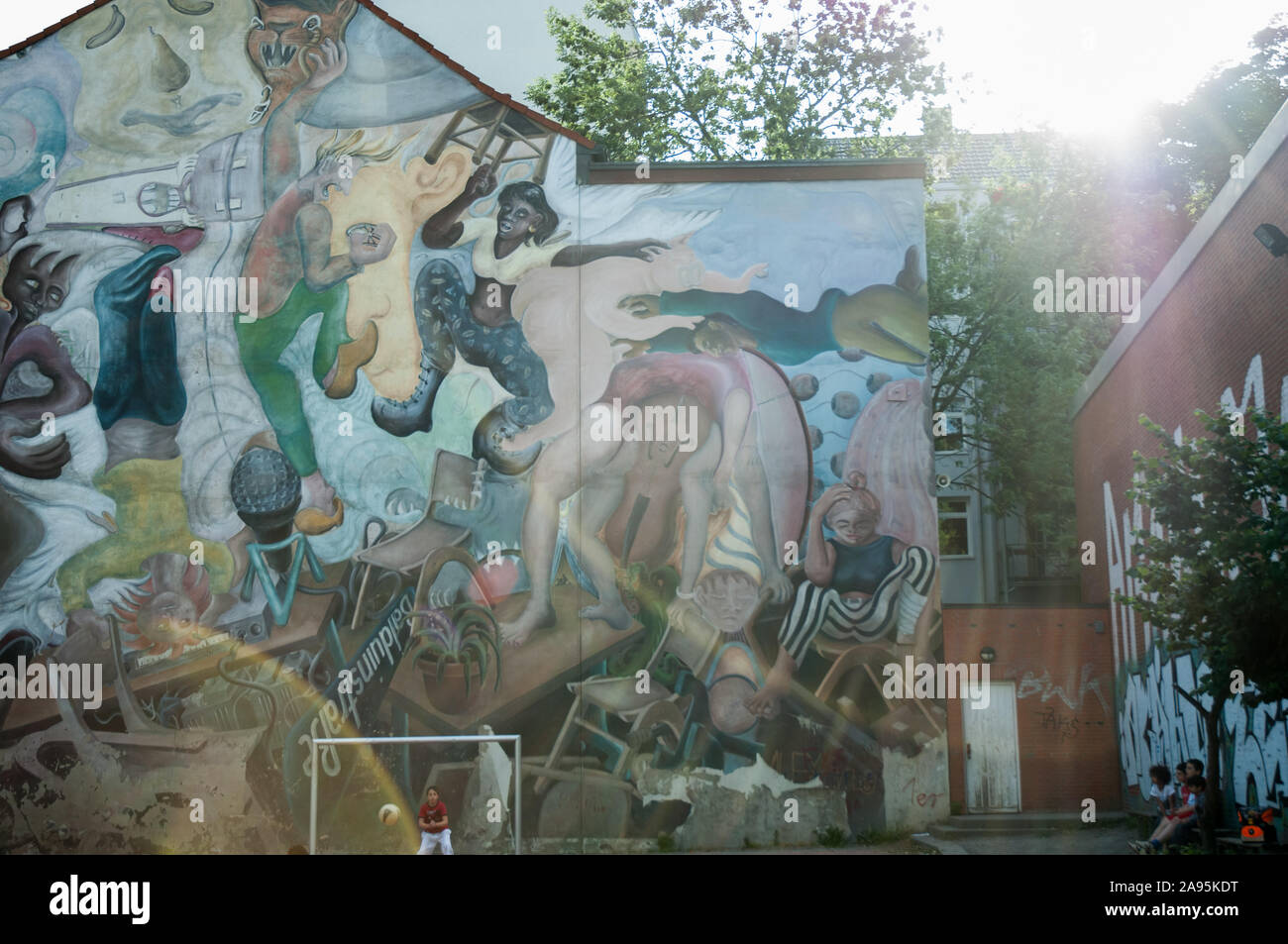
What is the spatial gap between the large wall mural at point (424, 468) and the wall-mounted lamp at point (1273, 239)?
196 inches

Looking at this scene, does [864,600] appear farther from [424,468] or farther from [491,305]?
[491,305]

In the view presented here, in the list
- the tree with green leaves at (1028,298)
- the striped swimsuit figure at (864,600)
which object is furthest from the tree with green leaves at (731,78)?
the striped swimsuit figure at (864,600)

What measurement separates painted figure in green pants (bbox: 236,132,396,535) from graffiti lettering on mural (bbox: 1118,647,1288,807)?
12.7 m

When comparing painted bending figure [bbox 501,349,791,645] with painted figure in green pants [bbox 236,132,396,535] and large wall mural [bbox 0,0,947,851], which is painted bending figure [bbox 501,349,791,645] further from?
painted figure in green pants [bbox 236,132,396,535]

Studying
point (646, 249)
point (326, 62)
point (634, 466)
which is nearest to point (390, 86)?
point (326, 62)

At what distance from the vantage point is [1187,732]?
61.1ft

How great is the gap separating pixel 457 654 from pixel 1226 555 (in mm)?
10320

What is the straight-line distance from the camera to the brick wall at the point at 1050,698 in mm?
22281

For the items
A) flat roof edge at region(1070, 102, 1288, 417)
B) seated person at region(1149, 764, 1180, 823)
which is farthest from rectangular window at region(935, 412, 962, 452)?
seated person at region(1149, 764, 1180, 823)

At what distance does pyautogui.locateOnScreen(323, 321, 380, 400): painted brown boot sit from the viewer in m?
18.7

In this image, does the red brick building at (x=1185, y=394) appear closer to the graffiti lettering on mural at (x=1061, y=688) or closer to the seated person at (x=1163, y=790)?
the graffiti lettering on mural at (x=1061, y=688)

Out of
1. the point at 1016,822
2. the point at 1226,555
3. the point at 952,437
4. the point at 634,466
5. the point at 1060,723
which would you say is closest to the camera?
the point at 1226,555

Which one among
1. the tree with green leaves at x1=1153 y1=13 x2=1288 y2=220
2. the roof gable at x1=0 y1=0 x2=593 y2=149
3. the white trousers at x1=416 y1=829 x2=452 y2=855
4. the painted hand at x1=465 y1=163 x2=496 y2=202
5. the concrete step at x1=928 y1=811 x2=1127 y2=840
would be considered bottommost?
the concrete step at x1=928 y1=811 x2=1127 y2=840
